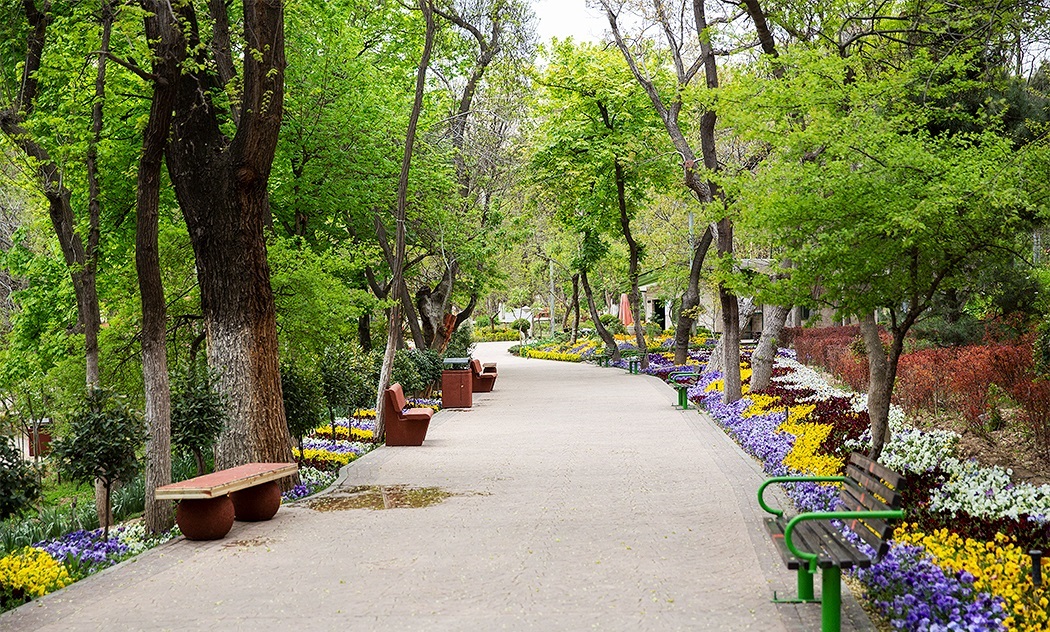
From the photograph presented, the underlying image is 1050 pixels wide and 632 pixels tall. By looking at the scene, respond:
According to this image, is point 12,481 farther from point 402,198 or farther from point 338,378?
point 402,198

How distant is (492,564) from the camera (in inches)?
285

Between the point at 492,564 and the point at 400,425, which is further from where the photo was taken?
the point at 400,425

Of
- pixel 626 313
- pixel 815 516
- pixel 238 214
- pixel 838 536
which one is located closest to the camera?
pixel 815 516

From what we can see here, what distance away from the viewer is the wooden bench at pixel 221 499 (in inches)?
321

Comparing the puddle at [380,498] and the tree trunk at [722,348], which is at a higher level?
the tree trunk at [722,348]

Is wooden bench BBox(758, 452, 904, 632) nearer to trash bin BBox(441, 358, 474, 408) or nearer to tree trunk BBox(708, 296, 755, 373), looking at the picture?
tree trunk BBox(708, 296, 755, 373)

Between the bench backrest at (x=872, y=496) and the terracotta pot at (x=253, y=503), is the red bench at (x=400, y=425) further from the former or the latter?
the bench backrest at (x=872, y=496)

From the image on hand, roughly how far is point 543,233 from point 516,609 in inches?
1983

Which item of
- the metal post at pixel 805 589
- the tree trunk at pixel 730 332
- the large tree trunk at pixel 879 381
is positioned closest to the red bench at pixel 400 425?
the tree trunk at pixel 730 332

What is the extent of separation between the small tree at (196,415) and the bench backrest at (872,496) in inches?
243

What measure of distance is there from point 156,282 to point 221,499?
2.19m

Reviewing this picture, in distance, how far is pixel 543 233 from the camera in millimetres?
55938

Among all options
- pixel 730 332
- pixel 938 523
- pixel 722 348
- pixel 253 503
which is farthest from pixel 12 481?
pixel 722 348

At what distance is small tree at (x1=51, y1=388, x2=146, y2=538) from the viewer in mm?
8438
